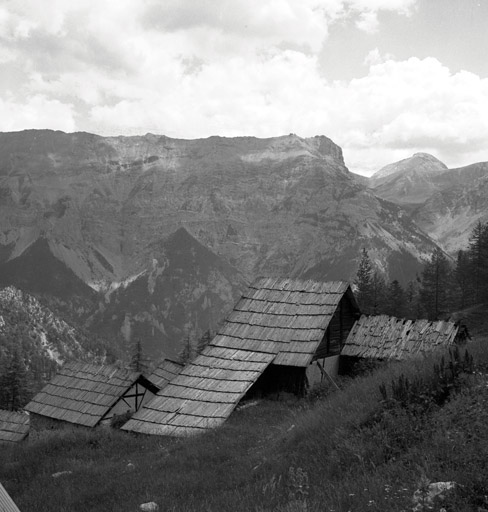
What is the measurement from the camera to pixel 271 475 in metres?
10.5

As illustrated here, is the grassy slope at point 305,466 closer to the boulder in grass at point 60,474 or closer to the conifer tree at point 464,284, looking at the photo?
the boulder in grass at point 60,474

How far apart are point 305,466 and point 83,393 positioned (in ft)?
101

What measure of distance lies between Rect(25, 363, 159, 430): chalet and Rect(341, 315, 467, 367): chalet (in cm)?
1659

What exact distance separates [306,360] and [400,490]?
57.5ft

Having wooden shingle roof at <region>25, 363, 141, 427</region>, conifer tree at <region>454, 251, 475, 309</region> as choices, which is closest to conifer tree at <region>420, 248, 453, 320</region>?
conifer tree at <region>454, 251, 475, 309</region>

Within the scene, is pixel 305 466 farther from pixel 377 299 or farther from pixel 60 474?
pixel 377 299

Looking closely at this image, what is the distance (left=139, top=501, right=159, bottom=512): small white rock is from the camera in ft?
32.4

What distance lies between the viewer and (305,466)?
10125 millimetres

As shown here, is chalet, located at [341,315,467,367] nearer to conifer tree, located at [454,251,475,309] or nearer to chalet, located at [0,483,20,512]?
chalet, located at [0,483,20,512]

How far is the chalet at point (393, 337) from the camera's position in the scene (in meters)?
27.5

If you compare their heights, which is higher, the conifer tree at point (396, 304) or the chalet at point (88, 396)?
the chalet at point (88, 396)

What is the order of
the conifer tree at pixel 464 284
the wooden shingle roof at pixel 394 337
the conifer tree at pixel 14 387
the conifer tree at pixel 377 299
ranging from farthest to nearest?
the conifer tree at pixel 464 284 → the conifer tree at pixel 377 299 → the conifer tree at pixel 14 387 → the wooden shingle roof at pixel 394 337

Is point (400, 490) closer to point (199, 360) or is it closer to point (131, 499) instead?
point (131, 499)

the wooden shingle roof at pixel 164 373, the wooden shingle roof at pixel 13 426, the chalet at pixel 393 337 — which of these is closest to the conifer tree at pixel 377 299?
the wooden shingle roof at pixel 164 373
